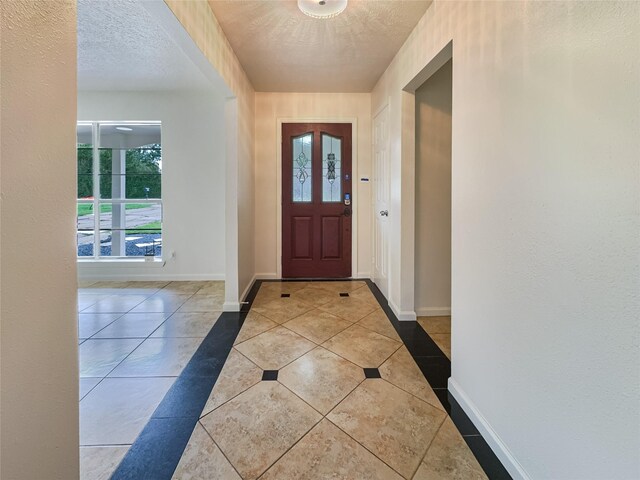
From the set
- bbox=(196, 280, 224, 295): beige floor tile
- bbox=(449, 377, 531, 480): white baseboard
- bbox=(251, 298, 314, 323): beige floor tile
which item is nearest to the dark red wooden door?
bbox=(196, 280, 224, 295): beige floor tile

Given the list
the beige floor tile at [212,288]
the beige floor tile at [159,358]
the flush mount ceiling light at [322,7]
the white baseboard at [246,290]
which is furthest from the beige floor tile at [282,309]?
the flush mount ceiling light at [322,7]

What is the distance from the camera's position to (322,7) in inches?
82.0

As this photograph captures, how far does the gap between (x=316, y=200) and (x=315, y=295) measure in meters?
1.32

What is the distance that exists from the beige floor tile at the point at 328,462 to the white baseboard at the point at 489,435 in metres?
0.44

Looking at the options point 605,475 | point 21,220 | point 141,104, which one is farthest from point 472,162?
point 141,104

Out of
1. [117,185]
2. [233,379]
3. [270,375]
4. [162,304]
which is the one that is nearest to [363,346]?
[270,375]

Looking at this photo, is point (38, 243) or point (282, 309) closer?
point (38, 243)

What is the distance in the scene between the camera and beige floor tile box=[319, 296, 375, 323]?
9.57ft

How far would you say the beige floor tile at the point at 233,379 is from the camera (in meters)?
1.70

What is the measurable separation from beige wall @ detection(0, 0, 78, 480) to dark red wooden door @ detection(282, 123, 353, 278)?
3344mm

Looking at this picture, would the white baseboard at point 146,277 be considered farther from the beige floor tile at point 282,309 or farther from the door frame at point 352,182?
the beige floor tile at point 282,309

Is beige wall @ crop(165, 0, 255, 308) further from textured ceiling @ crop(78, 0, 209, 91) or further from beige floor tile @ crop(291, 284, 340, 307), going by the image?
beige floor tile @ crop(291, 284, 340, 307)

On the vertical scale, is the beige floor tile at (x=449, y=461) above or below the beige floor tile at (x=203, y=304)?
below

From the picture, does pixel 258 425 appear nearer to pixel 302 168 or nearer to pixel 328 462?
pixel 328 462
